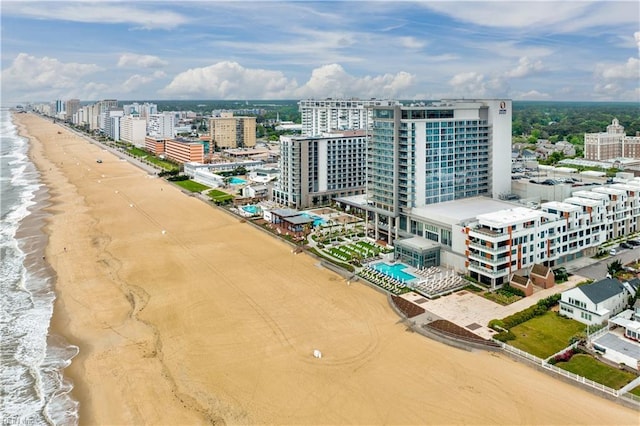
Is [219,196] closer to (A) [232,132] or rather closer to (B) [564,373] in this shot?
(B) [564,373]

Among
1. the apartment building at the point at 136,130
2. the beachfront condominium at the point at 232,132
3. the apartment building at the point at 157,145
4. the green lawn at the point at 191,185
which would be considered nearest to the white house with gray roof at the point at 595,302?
the green lawn at the point at 191,185

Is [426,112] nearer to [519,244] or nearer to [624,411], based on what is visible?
[519,244]

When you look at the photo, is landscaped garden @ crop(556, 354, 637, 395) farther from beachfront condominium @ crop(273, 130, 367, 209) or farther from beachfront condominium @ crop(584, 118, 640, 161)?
beachfront condominium @ crop(584, 118, 640, 161)

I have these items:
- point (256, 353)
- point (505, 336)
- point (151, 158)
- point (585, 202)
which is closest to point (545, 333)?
point (505, 336)

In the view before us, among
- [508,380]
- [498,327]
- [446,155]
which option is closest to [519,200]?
[446,155]

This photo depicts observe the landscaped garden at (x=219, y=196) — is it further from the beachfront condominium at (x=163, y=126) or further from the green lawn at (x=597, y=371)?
the beachfront condominium at (x=163, y=126)

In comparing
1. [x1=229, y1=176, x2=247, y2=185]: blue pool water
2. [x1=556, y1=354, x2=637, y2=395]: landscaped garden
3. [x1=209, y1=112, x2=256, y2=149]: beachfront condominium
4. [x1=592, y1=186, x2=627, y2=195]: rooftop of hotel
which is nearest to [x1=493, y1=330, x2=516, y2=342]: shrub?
[x1=556, y1=354, x2=637, y2=395]: landscaped garden
